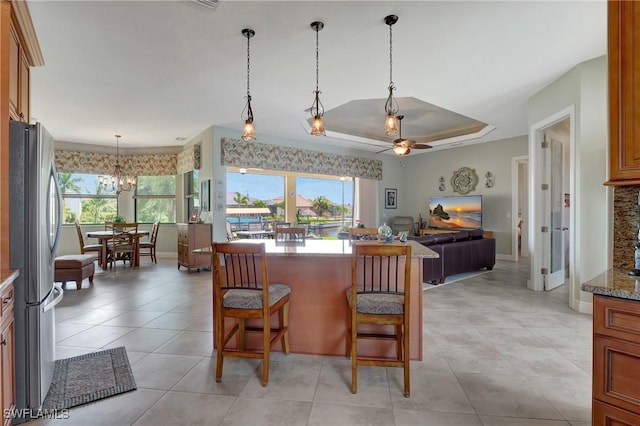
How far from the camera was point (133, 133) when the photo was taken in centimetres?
633

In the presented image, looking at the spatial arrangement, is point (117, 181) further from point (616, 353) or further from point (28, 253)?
point (616, 353)

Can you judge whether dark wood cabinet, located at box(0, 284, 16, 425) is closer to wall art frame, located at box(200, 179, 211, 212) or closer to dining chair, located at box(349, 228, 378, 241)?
dining chair, located at box(349, 228, 378, 241)

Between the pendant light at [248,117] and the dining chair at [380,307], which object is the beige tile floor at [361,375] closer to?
the dining chair at [380,307]

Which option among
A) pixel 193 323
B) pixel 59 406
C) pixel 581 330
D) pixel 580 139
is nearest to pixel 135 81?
pixel 193 323

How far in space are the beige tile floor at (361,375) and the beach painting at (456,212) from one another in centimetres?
358

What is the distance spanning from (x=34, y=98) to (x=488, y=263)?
7682 mm

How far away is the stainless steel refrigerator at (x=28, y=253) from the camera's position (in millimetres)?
1769

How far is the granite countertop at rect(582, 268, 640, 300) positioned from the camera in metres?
1.20

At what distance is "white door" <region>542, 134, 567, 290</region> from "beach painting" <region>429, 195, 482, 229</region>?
2.23 meters

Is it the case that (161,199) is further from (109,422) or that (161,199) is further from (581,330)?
(581,330)

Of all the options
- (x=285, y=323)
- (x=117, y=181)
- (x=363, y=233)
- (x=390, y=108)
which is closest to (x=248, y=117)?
(x=390, y=108)

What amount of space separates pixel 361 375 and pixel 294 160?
5.28 metres

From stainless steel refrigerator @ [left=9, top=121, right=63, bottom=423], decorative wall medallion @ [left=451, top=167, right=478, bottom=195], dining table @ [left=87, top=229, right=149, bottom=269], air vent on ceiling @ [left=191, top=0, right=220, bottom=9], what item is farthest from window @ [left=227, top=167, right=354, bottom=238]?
stainless steel refrigerator @ [left=9, top=121, right=63, bottom=423]

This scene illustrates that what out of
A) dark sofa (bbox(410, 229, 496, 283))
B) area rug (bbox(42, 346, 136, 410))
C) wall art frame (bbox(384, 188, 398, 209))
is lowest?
area rug (bbox(42, 346, 136, 410))
